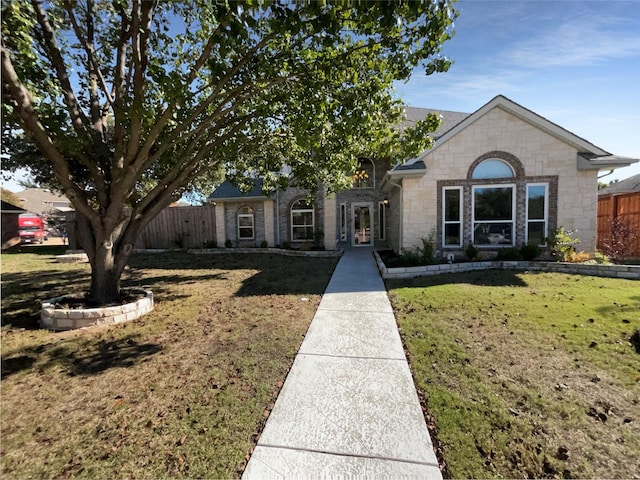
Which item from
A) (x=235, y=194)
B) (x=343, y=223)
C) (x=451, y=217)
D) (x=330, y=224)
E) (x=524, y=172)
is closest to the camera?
(x=524, y=172)

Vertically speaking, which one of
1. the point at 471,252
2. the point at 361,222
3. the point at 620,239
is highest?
the point at 361,222

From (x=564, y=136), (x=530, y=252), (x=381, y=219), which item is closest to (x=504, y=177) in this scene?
(x=564, y=136)

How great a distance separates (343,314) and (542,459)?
381cm

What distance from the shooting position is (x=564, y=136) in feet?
34.0

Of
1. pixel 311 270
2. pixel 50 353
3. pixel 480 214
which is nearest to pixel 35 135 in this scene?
pixel 50 353

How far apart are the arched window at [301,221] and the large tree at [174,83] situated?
348 inches

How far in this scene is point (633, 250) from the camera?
39.1 ft

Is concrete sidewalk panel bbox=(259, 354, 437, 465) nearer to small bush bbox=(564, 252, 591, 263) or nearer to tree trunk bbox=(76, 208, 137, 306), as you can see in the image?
tree trunk bbox=(76, 208, 137, 306)

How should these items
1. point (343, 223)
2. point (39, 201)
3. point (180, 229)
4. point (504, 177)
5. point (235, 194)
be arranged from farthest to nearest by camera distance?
point (39, 201) < point (180, 229) < point (343, 223) < point (235, 194) < point (504, 177)

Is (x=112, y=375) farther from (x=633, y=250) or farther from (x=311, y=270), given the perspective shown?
(x=633, y=250)

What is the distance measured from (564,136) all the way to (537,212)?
9.00ft

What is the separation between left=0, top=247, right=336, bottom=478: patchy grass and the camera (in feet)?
8.17

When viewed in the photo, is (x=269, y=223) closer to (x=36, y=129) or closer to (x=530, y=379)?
(x=36, y=129)

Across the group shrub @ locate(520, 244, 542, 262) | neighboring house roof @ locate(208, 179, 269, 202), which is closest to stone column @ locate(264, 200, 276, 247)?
neighboring house roof @ locate(208, 179, 269, 202)
